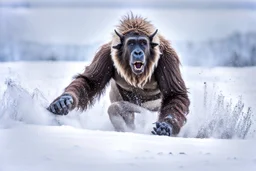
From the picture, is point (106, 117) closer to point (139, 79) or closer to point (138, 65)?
point (139, 79)

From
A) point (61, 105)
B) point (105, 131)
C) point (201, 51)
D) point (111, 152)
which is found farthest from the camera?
point (61, 105)

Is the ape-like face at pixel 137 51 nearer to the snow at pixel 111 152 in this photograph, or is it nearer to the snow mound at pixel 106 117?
the snow mound at pixel 106 117

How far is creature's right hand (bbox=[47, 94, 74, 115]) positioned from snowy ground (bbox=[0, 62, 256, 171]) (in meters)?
0.04

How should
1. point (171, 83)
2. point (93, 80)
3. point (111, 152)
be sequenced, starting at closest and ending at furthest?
point (111, 152) < point (171, 83) < point (93, 80)

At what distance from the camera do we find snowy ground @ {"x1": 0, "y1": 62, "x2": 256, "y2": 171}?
2.40 meters

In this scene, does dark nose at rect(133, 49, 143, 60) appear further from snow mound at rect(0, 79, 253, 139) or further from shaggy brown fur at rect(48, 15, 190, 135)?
snow mound at rect(0, 79, 253, 139)

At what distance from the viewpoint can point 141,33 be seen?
3314mm

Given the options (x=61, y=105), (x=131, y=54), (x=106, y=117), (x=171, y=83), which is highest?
(x=131, y=54)

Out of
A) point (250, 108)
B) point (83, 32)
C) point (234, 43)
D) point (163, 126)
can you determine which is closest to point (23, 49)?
point (83, 32)

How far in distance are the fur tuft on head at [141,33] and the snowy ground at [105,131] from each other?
0.18m

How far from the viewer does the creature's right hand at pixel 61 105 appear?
10.1 ft

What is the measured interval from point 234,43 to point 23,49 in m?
0.91

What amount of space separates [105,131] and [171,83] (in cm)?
62

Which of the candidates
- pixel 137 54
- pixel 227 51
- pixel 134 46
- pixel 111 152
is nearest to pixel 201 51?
pixel 227 51
